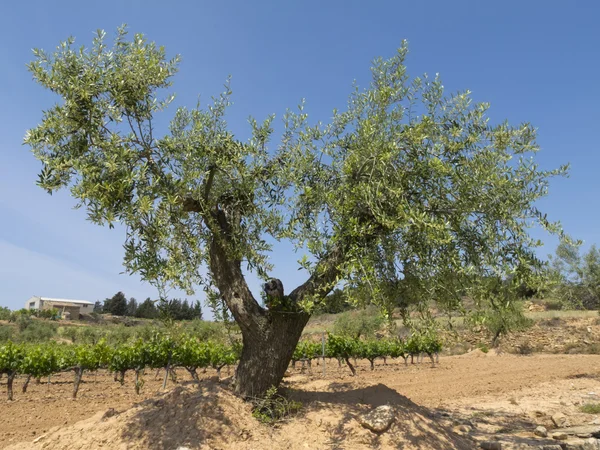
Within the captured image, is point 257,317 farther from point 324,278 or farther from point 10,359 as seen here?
point 10,359

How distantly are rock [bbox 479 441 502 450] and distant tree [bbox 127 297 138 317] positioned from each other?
9562cm

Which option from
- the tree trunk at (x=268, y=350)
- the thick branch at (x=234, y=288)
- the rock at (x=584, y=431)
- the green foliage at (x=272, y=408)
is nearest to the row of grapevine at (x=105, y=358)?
the tree trunk at (x=268, y=350)

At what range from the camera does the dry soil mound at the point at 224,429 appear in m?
7.90

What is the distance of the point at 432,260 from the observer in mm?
7980

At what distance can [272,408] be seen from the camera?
9008 mm

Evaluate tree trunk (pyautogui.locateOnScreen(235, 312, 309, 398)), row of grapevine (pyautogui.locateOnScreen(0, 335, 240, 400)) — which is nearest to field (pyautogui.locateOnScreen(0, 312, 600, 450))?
tree trunk (pyautogui.locateOnScreen(235, 312, 309, 398))

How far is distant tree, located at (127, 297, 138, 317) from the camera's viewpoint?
315ft

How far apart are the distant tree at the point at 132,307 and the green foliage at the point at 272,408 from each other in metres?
94.1

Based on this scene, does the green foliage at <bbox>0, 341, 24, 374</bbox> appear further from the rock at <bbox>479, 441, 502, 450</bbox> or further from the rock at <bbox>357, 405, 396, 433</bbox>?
the rock at <bbox>479, 441, 502, 450</bbox>

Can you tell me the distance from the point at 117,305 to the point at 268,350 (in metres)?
97.7

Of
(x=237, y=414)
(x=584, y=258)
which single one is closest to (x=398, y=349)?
(x=584, y=258)

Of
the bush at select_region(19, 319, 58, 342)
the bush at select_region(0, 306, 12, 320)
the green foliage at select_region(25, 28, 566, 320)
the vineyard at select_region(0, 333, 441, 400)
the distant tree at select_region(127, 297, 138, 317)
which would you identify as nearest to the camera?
the green foliage at select_region(25, 28, 566, 320)

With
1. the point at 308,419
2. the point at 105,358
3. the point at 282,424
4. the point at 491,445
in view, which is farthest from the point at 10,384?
the point at 491,445

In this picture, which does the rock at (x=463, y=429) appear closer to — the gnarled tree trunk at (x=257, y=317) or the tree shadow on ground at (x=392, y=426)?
the tree shadow on ground at (x=392, y=426)
